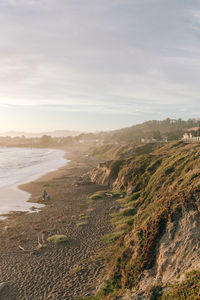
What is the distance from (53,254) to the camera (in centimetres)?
1653

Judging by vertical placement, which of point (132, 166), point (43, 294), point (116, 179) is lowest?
point (43, 294)

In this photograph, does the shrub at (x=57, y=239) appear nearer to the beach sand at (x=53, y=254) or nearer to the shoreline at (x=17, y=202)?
the beach sand at (x=53, y=254)

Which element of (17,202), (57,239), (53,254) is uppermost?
(57,239)

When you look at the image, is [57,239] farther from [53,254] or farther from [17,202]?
[17,202]

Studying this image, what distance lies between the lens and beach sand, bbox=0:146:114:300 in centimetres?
1279

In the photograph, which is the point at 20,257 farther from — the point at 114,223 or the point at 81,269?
the point at 114,223

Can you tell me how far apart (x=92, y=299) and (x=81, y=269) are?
3136 mm

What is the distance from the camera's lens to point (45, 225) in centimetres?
2253

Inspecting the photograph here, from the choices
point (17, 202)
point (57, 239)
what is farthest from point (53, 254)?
point (17, 202)

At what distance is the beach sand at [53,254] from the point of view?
42.0 ft

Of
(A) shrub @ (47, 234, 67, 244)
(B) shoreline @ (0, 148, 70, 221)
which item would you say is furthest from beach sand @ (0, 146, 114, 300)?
(B) shoreline @ (0, 148, 70, 221)

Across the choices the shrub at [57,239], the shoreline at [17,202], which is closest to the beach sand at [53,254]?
the shrub at [57,239]

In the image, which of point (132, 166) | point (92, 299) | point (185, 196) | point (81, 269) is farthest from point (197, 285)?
point (132, 166)

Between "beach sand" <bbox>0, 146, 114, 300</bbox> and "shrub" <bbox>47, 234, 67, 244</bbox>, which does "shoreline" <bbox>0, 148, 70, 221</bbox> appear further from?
"shrub" <bbox>47, 234, 67, 244</bbox>
